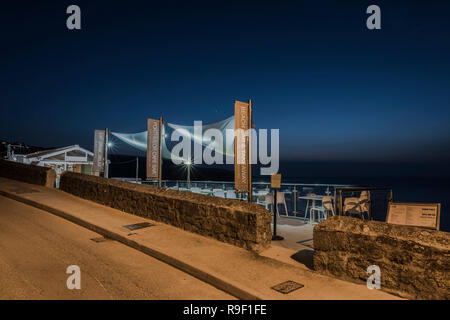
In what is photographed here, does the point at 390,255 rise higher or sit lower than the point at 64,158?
lower

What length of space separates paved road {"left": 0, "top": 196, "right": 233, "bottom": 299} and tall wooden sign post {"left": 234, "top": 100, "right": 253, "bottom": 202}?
291cm

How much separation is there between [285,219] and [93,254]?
19.8ft

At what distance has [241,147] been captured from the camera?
684cm

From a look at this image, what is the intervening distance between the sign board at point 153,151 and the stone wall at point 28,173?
477cm

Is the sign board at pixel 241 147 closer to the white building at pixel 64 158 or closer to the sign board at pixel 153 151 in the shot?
the sign board at pixel 153 151

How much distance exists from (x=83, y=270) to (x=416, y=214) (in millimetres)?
5244

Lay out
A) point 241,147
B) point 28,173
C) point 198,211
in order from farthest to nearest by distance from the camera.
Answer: point 28,173, point 241,147, point 198,211

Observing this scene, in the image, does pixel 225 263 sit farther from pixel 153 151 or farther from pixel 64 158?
pixel 64 158

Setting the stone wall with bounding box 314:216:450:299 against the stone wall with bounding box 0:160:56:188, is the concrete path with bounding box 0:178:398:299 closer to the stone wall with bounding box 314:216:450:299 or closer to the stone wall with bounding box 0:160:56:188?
the stone wall with bounding box 314:216:450:299

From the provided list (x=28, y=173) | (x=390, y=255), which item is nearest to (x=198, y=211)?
(x=390, y=255)

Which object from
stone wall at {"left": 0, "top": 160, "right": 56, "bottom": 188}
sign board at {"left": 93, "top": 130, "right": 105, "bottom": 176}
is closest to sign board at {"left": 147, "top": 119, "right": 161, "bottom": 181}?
stone wall at {"left": 0, "top": 160, "right": 56, "bottom": 188}

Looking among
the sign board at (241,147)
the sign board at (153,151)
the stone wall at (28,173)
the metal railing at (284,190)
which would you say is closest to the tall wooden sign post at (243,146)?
the sign board at (241,147)

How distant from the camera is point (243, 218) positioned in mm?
4953
